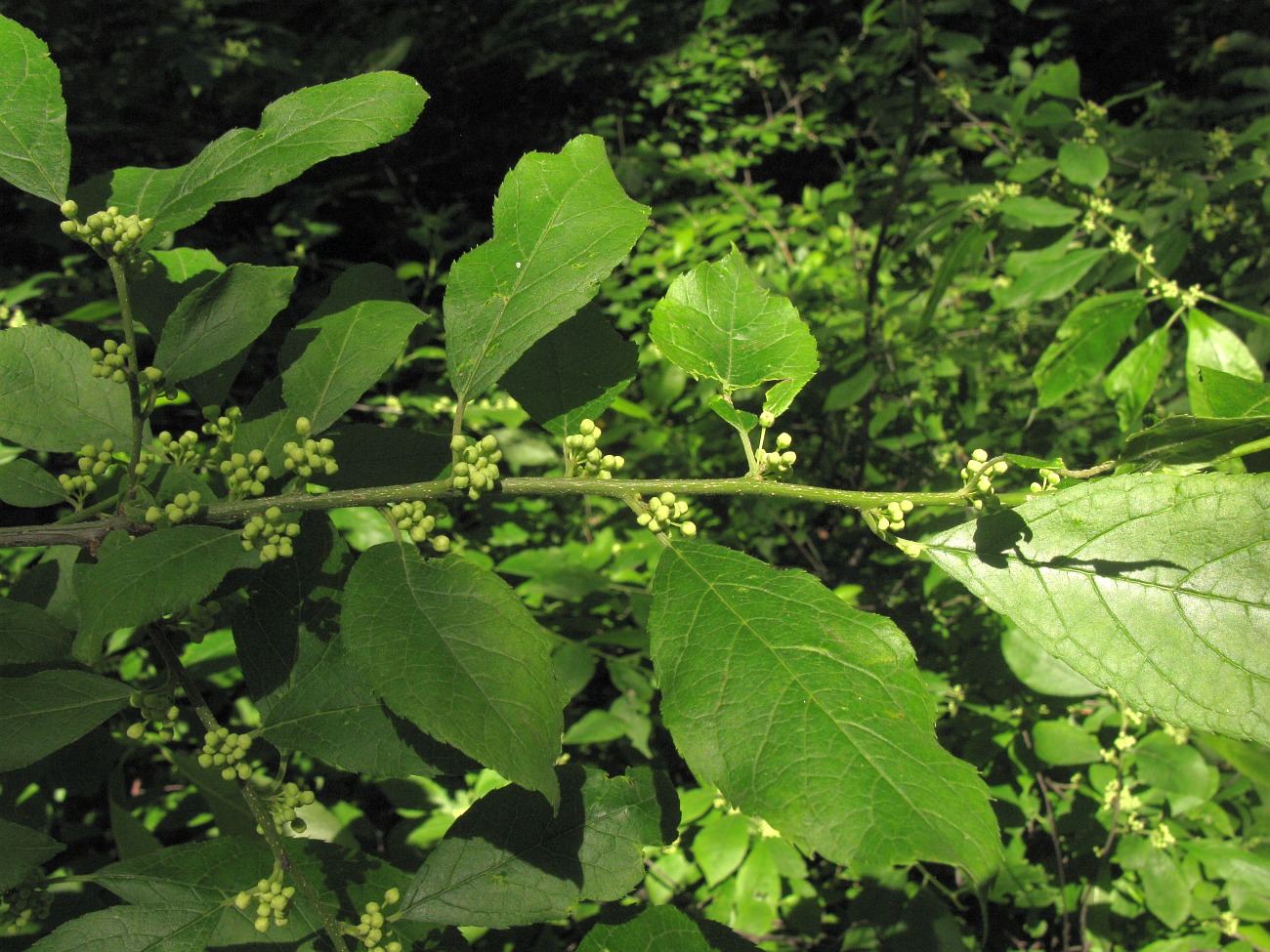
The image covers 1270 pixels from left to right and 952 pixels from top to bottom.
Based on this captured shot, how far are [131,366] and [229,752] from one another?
1.40 ft

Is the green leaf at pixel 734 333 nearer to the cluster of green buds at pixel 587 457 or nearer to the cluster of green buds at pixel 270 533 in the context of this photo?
the cluster of green buds at pixel 587 457

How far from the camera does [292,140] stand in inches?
35.9

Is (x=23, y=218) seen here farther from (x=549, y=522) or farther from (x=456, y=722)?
(x=456, y=722)

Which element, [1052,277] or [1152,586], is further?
[1052,277]

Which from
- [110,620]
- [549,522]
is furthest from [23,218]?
[110,620]

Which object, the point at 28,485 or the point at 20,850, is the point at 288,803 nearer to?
the point at 20,850

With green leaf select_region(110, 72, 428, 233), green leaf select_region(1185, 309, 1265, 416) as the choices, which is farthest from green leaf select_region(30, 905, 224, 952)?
green leaf select_region(1185, 309, 1265, 416)

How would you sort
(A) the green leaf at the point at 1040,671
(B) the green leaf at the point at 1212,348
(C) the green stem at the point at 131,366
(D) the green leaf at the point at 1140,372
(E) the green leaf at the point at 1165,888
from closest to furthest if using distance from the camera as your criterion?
1. (C) the green stem at the point at 131,366
2. (B) the green leaf at the point at 1212,348
3. (A) the green leaf at the point at 1040,671
4. (D) the green leaf at the point at 1140,372
5. (E) the green leaf at the point at 1165,888

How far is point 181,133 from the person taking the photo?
3.60m

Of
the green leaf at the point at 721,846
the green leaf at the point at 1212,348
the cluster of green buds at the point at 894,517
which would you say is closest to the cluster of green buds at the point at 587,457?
the cluster of green buds at the point at 894,517

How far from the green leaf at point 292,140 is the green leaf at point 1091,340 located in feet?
5.69

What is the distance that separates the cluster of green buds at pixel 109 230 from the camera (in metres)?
0.83

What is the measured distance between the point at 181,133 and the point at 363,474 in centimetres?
Answer: 337

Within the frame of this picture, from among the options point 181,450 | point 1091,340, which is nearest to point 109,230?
point 181,450
